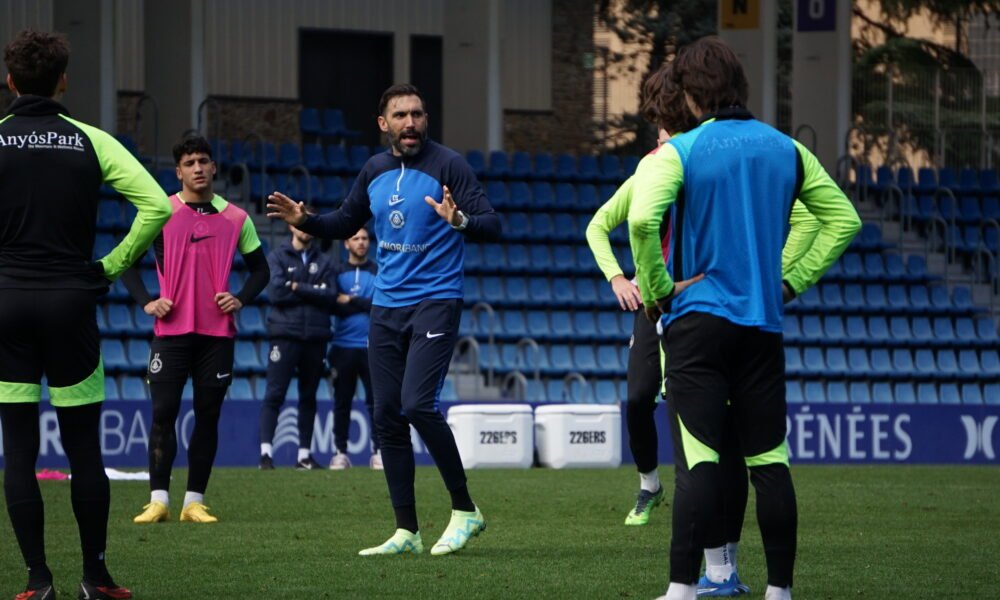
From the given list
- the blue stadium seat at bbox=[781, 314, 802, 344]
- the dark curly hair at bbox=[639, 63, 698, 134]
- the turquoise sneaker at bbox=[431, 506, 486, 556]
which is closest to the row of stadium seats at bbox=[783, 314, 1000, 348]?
the blue stadium seat at bbox=[781, 314, 802, 344]

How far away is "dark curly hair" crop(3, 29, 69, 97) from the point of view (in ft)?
21.1

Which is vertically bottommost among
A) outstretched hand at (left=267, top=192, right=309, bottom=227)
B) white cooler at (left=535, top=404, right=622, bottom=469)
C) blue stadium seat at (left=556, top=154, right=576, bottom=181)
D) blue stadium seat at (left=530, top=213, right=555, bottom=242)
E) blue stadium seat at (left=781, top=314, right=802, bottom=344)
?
white cooler at (left=535, top=404, right=622, bottom=469)

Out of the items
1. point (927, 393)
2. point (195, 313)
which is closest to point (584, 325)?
point (927, 393)

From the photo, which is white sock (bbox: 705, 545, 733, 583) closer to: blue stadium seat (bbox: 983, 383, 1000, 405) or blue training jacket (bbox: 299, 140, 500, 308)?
blue training jacket (bbox: 299, 140, 500, 308)

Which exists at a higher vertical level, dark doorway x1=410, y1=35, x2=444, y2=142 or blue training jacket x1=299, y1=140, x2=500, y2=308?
dark doorway x1=410, y1=35, x2=444, y2=142

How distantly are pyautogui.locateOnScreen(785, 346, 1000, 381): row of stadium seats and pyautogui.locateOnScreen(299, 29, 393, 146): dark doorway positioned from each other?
956 centimetres

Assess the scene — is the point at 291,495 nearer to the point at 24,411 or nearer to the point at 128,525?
the point at 128,525

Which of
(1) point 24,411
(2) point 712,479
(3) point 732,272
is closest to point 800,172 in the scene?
(3) point 732,272

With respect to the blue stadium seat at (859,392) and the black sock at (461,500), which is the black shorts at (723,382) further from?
the blue stadium seat at (859,392)

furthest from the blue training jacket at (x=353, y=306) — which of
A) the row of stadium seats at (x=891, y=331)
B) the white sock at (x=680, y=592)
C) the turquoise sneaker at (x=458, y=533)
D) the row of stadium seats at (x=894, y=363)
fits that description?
the white sock at (x=680, y=592)

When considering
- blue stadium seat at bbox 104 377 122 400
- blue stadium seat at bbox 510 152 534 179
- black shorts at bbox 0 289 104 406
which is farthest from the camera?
blue stadium seat at bbox 510 152 534 179

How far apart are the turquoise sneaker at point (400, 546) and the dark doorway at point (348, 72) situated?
2061cm

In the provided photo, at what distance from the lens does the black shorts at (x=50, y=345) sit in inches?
248

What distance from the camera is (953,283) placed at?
2425 centimetres
